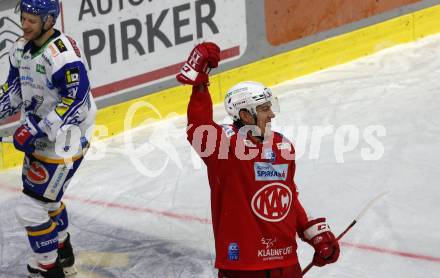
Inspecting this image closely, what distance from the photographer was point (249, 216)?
14.9 ft

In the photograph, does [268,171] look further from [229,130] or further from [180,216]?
[180,216]

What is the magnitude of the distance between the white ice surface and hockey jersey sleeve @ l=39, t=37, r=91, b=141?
112 cm

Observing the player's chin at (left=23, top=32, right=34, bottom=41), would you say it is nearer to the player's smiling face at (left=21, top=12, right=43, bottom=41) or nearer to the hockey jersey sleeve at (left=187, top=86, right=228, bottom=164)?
the player's smiling face at (left=21, top=12, right=43, bottom=41)

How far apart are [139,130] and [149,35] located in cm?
88

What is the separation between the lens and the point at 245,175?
4508mm

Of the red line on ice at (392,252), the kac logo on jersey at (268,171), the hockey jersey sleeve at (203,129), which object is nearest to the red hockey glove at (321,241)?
the kac logo on jersey at (268,171)

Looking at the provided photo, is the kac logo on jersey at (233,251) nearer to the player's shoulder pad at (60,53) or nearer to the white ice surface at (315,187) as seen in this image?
the white ice surface at (315,187)

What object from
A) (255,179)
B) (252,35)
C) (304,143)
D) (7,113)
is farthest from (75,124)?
(252,35)

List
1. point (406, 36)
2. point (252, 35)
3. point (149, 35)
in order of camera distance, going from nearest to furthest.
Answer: point (149, 35) → point (252, 35) → point (406, 36)

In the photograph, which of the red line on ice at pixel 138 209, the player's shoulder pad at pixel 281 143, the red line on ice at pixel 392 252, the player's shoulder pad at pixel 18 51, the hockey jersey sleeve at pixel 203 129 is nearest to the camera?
the hockey jersey sleeve at pixel 203 129

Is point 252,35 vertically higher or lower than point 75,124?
lower

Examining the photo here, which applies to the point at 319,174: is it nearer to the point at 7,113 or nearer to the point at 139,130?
the point at 139,130

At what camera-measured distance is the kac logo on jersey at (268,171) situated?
4.53 metres

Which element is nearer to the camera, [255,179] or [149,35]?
[255,179]
